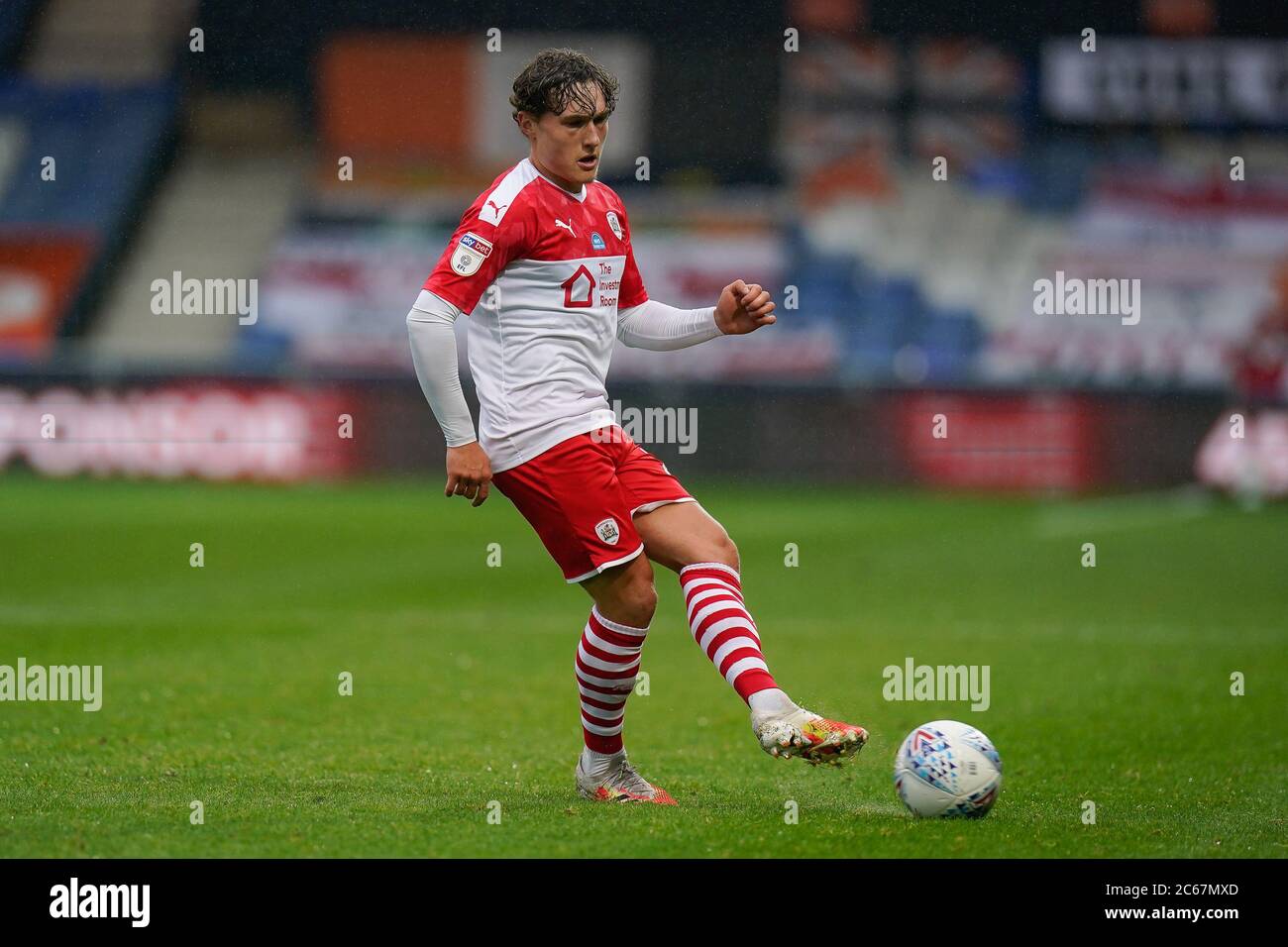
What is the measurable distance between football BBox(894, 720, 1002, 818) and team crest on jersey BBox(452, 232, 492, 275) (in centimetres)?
192

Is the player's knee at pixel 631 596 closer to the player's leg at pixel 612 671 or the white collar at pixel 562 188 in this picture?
the player's leg at pixel 612 671

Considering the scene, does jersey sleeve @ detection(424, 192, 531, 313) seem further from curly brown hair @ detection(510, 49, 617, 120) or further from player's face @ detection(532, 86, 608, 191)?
curly brown hair @ detection(510, 49, 617, 120)

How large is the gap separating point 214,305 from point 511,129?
5.68 m

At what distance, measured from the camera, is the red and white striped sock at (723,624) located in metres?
4.91

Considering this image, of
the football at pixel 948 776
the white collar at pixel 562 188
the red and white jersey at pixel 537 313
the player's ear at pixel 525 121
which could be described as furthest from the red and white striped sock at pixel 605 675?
the player's ear at pixel 525 121

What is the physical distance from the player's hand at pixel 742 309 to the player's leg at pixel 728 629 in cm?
60

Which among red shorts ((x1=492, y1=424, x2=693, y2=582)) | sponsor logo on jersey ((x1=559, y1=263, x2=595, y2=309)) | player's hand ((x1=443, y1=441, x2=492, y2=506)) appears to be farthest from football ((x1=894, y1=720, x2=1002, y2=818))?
sponsor logo on jersey ((x1=559, y1=263, x2=595, y2=309))

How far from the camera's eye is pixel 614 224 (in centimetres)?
532

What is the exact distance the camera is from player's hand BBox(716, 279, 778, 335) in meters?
5.32

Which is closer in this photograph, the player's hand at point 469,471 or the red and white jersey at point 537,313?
the player's hand at point 469,471

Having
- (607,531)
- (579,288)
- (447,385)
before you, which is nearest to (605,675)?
(607,531)

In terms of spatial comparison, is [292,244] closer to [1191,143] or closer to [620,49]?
[620,49]

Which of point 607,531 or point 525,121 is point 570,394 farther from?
point 525,121
